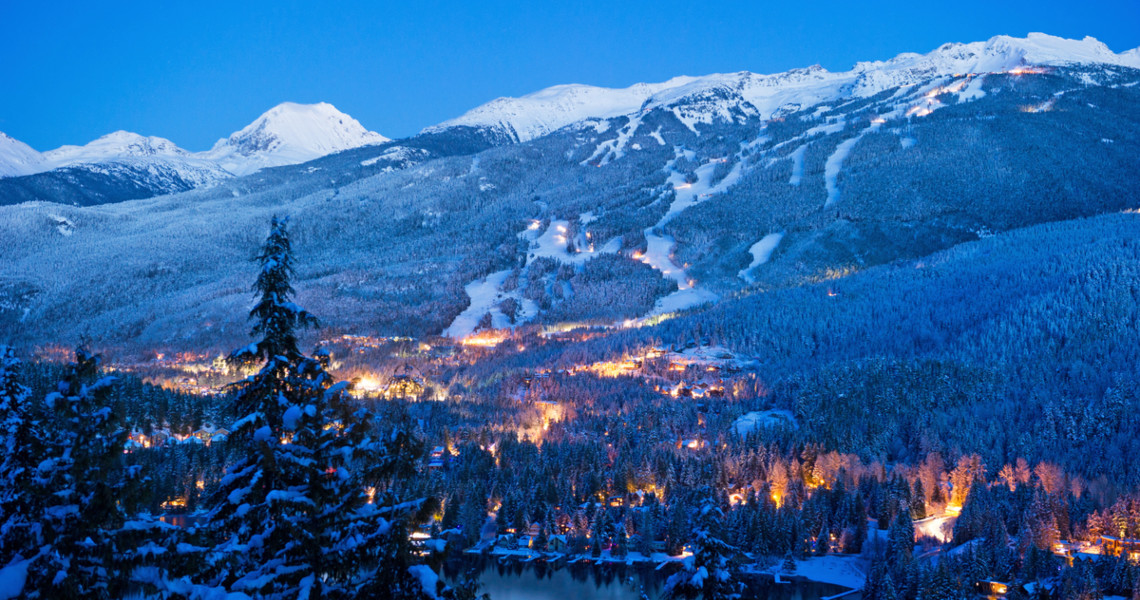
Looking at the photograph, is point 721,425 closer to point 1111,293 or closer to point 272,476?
point 1111,293

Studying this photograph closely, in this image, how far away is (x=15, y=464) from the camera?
19844 millimetres

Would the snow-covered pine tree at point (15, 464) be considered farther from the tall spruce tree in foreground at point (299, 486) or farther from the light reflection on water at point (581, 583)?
the light reflection on water at point (581, 583)

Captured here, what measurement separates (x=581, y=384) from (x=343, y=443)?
502 ft

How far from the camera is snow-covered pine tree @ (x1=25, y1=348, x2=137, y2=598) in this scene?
18922 mm

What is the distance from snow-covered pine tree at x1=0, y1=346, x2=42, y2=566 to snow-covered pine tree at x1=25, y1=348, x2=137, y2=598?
466 millimetres

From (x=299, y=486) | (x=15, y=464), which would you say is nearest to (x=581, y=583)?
(x=15, y=464)

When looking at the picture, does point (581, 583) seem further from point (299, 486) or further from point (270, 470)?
point (270, 470)

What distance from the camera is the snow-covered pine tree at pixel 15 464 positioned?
63.4 feet

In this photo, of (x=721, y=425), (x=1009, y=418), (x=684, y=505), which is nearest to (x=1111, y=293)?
(x=1009, y=418)

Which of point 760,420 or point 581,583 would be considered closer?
point 581,583

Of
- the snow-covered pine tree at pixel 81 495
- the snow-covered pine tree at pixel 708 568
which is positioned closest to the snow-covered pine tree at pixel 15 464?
the snow-covered pine tree at pixel 81 495

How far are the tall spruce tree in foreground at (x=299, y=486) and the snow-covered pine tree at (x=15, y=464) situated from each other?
14.1ft

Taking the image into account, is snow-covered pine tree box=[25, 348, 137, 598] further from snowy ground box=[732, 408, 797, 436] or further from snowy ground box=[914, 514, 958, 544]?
snowy ground box=[732, 408, 797, 436]

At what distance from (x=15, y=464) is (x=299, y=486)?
7.29 metres
